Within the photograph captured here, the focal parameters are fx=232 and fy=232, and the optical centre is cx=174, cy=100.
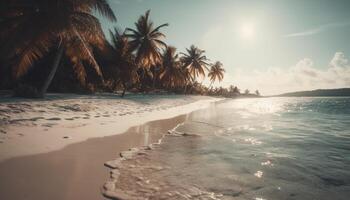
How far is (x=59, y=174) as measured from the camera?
363 cm

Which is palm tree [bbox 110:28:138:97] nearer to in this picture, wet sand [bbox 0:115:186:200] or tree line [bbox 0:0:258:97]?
tree line [bbox 0:0:258:97]

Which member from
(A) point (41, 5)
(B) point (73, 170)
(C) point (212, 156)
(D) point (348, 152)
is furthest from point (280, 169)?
(A) point (41, 5)

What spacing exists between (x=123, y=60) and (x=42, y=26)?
15.4 m

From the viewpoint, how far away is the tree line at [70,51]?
11.2 m

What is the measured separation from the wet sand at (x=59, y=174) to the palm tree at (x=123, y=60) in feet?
65.7

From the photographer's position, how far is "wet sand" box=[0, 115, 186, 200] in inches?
117

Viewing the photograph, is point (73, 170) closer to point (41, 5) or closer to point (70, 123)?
point (70, 123)

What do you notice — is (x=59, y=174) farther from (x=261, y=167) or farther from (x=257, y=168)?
(x=261, y=167)

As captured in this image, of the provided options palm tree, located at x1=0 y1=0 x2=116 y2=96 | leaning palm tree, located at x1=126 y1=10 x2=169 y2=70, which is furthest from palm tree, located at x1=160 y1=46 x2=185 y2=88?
palm tree, located at x1=0 y1=0 x2=116 y2=96

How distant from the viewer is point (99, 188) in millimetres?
3281

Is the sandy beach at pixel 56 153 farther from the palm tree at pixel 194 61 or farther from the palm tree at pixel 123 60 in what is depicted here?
the palm tree at pixel 194 61

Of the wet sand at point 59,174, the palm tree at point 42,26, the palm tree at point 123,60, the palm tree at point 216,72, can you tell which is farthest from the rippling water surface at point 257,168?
the palm tree at point 216,72

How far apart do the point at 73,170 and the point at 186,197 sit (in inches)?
77.4

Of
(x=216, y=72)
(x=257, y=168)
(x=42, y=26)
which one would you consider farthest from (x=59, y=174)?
(x=216, y=72)
